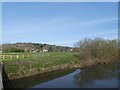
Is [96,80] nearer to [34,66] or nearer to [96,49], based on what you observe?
[34,66]

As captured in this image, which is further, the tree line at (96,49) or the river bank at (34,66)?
the tree line at (96,49)

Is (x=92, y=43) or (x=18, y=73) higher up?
(x=92, y=43)

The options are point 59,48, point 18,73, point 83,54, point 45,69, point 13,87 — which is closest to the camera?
point 13,87

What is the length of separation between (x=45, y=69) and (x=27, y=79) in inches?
349

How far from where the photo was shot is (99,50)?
57.5 meters

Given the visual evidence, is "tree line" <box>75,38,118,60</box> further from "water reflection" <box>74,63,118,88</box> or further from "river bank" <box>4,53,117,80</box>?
"water reflection" <box>74,63,118,88</box>

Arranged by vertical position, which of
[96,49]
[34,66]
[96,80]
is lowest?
[96,80]

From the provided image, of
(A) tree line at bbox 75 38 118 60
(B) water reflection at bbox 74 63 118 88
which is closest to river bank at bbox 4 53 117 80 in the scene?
(A) tree line at bbox 75 38 118 60

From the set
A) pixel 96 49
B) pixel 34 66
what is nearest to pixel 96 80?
pixel 34 66

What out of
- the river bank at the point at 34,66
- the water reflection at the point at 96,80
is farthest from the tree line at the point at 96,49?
the water reflection at the point at 96,80

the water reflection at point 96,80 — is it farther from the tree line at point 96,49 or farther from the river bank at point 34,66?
the tree line at point 96,49

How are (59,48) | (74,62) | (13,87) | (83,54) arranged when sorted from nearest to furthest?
(13,87), (74,62), (83,54), (59,48)

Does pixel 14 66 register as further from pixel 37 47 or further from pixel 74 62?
pixel 37 47

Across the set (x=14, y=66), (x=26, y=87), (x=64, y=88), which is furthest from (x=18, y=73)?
(x=64, y=88)
